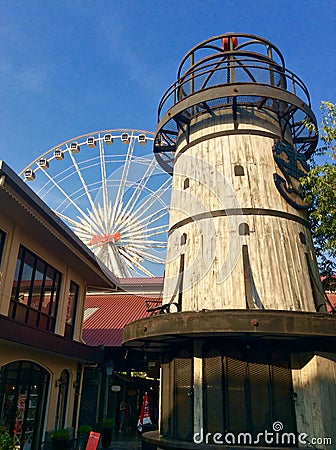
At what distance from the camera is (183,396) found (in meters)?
9.16

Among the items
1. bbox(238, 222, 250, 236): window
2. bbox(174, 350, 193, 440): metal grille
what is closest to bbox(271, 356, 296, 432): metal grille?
bbox(174, 350, 193, 440): metal grille

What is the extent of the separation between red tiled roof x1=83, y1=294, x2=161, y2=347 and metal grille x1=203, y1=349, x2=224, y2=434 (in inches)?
269

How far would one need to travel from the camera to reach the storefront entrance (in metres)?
10.1

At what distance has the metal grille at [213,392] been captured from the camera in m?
8.45

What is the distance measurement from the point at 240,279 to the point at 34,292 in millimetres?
6400

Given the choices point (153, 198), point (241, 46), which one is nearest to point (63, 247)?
point (241, 46)

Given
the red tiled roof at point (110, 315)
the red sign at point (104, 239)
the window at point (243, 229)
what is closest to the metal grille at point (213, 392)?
the window at point (243, 229)

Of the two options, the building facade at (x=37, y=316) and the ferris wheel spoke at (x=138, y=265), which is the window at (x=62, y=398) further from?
the ferris wheel spoke at (x=138, y=265)

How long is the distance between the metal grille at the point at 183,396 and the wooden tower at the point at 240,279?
0.03 meters

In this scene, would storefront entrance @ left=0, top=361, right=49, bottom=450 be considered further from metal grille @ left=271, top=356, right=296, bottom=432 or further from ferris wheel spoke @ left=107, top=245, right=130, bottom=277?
ferris wheel spoke @ left=107, top=245, right=130, bottom=277

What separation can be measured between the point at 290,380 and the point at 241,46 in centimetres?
1086

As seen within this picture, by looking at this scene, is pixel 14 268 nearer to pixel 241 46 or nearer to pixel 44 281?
pixel 44 281

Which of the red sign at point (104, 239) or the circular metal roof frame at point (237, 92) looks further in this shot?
the red sign at point (104, 239)

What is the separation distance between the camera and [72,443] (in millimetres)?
12992
